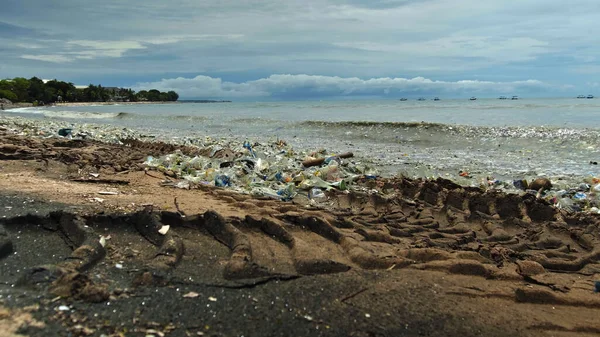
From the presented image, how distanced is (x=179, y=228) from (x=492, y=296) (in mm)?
2459

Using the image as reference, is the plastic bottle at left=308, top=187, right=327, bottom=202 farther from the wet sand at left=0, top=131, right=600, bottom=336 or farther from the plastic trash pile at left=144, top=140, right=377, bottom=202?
the wet sand at left=0, top=131, right=600, bottom=336

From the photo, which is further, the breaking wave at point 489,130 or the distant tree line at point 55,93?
the distant tree line at point 55,93

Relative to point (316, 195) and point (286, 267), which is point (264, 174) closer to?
point (316, 195)

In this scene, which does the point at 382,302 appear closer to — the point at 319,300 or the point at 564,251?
the point at 319,300

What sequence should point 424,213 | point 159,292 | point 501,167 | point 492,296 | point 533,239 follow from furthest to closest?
point 501,167 → point 424,213 → point 533,239 → point 492,296 → point 159,292

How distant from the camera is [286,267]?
3.05 m

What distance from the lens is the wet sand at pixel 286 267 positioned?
2.31 meters

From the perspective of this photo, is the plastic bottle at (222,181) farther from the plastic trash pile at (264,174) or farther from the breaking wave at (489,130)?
the breaking wave at (489,130)

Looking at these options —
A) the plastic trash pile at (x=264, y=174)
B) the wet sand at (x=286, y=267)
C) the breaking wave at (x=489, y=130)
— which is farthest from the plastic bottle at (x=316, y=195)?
the breaking wave at (x=489, y=130)

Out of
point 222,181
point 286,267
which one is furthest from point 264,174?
point 286,267

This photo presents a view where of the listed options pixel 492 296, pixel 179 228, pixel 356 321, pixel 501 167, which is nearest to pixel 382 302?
pixel 356 321

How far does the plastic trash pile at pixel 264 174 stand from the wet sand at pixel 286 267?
83cm

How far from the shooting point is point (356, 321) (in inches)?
95.0

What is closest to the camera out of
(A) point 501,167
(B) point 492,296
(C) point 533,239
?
(B) point 492,296
